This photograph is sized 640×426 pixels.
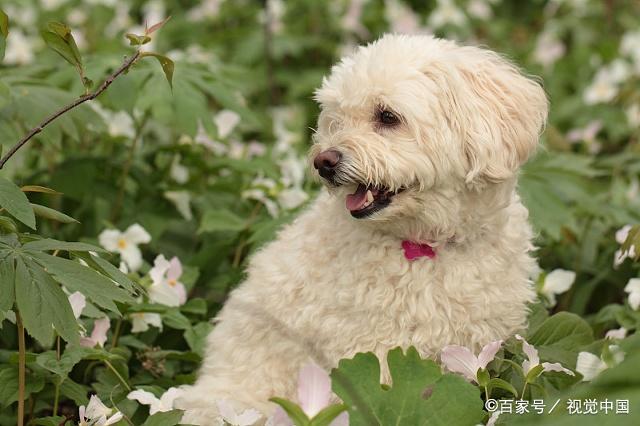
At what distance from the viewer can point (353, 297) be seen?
115 inches

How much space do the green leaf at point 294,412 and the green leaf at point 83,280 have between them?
1.51 ft

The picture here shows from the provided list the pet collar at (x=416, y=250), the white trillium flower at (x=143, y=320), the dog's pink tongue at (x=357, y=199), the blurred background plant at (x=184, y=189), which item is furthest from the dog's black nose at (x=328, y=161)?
the white trillium flower at (x=143, y=320)

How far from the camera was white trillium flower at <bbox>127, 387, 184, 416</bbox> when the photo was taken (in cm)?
296

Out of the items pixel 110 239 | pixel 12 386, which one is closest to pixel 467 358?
pixel 12 386

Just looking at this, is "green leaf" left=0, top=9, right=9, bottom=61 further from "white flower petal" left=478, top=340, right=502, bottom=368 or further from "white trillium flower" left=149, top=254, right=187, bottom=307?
"white flower petal" left=478, top=340, right=502, bottom=368

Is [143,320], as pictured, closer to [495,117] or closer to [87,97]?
[87,97]

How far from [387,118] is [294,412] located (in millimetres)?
914

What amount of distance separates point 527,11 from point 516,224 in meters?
5.56

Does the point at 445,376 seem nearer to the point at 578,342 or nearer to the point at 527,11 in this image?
the point at 578,342

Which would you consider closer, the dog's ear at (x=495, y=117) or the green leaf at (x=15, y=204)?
the green leaf at (x=15, y=204)

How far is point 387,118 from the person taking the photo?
9.29 ft

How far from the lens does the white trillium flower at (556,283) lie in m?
3.62

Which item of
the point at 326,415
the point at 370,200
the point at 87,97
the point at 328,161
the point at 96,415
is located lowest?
the point at 96,415

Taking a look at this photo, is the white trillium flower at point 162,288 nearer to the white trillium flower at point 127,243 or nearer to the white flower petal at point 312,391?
the white trillium flower at point 127,243
